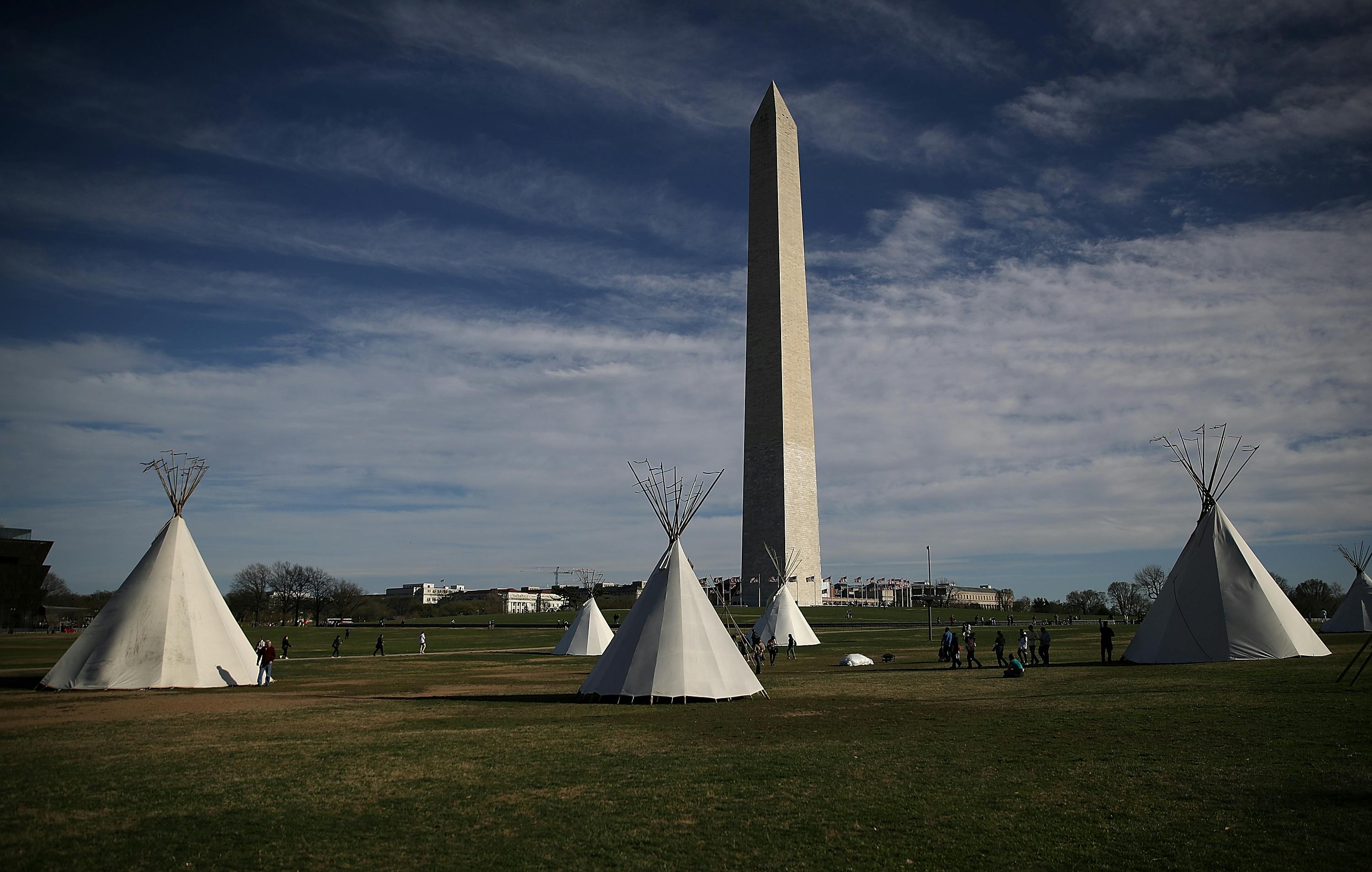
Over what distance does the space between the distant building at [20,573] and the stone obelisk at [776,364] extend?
5448 cm

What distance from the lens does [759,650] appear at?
26.8m

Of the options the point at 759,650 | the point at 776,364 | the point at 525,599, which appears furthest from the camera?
the point at 525,599

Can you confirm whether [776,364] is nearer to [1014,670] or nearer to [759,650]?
[759,650]

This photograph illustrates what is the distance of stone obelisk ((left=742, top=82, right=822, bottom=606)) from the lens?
66.4m

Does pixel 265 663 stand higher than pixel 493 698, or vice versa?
pixel 265 663

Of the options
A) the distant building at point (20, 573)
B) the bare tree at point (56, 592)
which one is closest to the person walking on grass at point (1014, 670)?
the distant building at point (20, 573)

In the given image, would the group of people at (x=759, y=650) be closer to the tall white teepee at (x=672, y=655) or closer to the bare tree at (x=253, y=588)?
the tall white teepee at (x=672, y=655)

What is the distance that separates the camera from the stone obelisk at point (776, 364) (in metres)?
66.4

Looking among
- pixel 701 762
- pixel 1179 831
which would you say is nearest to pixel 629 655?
pixel 701 762

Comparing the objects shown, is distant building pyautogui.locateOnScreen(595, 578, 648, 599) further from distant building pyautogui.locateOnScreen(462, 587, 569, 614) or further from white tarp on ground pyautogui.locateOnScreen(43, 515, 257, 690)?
white tarp on ground pyautogui.locateOnScreen(43, 515, 257, 690)

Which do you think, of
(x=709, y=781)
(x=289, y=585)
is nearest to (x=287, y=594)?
(x=289, y=585)

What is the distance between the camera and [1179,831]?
799 centimetres

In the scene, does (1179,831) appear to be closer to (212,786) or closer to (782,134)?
(212,786)

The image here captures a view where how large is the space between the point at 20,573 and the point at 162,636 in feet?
190
